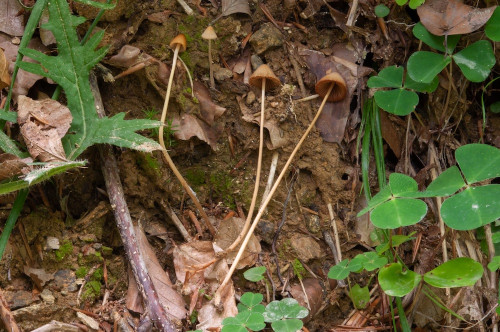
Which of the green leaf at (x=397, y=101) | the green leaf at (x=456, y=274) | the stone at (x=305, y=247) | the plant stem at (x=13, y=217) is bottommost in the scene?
the stone at (x=305, y=247)

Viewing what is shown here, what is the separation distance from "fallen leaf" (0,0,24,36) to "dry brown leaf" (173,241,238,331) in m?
1.39

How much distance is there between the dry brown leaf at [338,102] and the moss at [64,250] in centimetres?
146

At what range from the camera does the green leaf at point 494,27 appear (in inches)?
101

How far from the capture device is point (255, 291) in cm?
249

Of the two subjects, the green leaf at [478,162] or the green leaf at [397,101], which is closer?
the green leaf at [478,162]

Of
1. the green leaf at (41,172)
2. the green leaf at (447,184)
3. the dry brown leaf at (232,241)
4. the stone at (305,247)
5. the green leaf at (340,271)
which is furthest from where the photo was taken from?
the stone at (305,247)

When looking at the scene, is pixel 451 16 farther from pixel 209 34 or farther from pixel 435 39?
pixel 209 34

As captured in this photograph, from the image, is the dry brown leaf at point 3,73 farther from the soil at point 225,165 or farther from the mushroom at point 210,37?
the mushroom at point 210,37

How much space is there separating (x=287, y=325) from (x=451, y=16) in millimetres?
1821

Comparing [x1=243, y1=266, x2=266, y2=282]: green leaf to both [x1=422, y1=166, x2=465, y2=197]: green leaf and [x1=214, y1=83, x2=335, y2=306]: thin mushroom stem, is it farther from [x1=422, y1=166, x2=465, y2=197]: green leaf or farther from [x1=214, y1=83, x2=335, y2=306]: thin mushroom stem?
[x1=422, y1=166, x2=465, y2=197]: green leaf

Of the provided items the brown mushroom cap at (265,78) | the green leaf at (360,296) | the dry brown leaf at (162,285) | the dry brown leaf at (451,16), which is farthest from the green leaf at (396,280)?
the dry brown leaf at (451,16)

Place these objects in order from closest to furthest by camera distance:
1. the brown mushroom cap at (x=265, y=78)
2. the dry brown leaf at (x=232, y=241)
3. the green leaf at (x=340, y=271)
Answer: the green leaf at (x=340, y=271), the dry brown leaf at (x=232, y=241), the brown mushroom cap at (x=265, y=78)

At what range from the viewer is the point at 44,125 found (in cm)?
226

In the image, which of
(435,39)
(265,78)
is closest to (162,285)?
(265,78)
